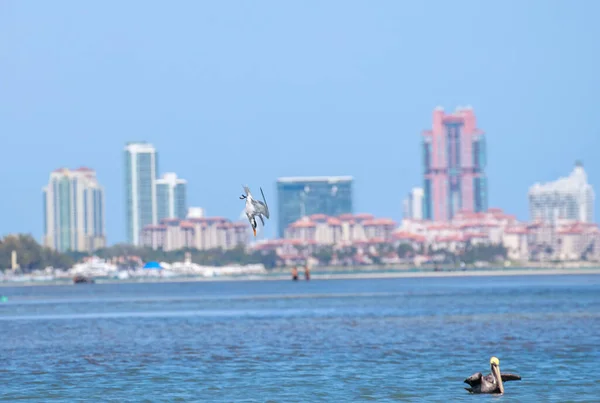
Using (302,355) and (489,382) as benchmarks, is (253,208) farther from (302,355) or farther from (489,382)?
(302,355)

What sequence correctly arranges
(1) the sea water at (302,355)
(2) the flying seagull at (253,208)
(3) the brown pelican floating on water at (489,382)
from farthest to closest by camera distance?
(1) the sea water at (302,355), (3) the brown pelican floating on water at (489,382), (2) the flying seagull at (253,208)

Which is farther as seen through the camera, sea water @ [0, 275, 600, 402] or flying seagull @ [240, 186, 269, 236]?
sea water @ [0, 275, 600, 402]

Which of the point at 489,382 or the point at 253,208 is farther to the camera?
the point at 489,382

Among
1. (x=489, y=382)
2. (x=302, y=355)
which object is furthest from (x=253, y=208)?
(x=302, y=355)

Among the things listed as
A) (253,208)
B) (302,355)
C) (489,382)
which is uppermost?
(253,208)

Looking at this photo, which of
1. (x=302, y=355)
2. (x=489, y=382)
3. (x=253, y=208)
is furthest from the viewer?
(x=302, y=355)

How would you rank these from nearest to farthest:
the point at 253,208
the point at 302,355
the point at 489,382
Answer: the point at 253,208, the point at 489,382, the point at 302,355

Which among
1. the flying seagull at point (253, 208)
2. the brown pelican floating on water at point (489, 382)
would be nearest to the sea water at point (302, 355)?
the brown pelican floating on water at point (489, 382)

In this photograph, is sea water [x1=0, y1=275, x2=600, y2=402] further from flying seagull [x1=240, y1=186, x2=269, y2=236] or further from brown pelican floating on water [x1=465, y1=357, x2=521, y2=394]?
flying seagull [x1=240, y1=186, x2=269, y2=236]

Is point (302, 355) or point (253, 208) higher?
point (253, 208)

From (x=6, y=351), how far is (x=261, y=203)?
3027 cm

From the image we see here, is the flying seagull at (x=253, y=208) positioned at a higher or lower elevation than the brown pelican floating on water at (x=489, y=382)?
higher

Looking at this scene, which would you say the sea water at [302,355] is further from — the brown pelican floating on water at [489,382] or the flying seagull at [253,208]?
the flying seagull at [253,208]

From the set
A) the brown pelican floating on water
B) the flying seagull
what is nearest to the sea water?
the brown pelican floating on water
